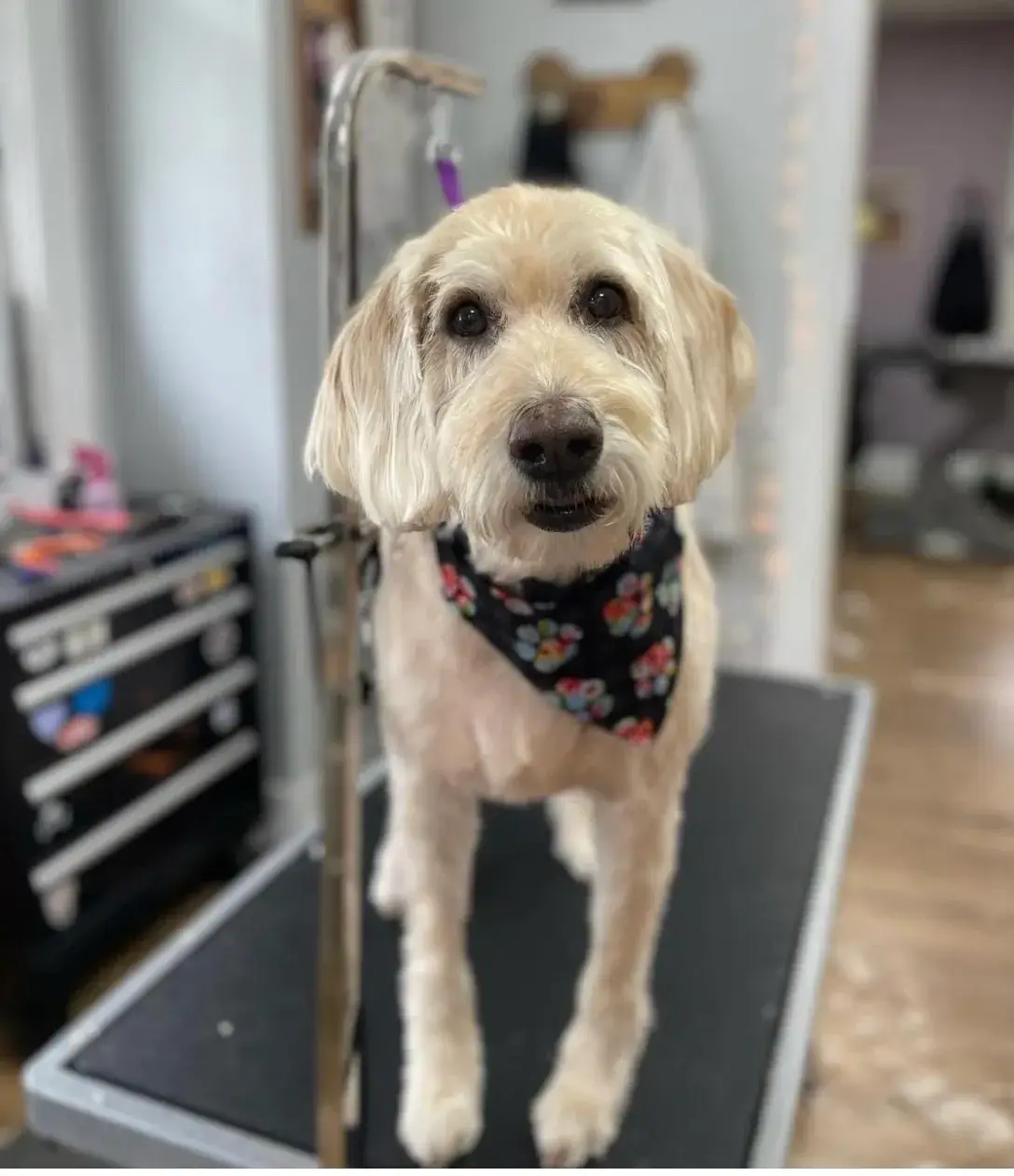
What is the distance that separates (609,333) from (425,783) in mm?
398

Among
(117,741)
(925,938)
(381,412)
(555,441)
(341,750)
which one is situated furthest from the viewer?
(925,938)

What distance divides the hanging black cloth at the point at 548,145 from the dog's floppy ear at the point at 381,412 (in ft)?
5.80

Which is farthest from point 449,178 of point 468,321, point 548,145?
point 548,145

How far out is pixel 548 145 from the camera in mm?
2367

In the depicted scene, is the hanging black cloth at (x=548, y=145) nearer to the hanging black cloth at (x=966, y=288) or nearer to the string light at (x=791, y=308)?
the string light at (x=791, y=308)

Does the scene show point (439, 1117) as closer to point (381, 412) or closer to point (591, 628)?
point (591, 628)

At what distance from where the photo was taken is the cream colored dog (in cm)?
66

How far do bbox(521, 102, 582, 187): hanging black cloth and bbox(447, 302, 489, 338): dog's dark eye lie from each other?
5.85 feet

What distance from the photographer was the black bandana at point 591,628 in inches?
30.6

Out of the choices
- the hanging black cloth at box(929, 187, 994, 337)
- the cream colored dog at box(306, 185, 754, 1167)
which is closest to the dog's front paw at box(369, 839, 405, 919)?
the cream colored dog at box(306, 185, 754, 1167)

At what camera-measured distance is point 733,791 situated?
1560 mm

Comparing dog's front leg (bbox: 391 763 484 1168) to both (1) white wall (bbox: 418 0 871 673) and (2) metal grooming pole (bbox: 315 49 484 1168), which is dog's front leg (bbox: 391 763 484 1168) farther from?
(1) white wall (bbox: 418 0 871 673)

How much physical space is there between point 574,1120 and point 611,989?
110 millimetres

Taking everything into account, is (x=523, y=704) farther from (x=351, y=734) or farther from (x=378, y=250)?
(x=378, y=250)
